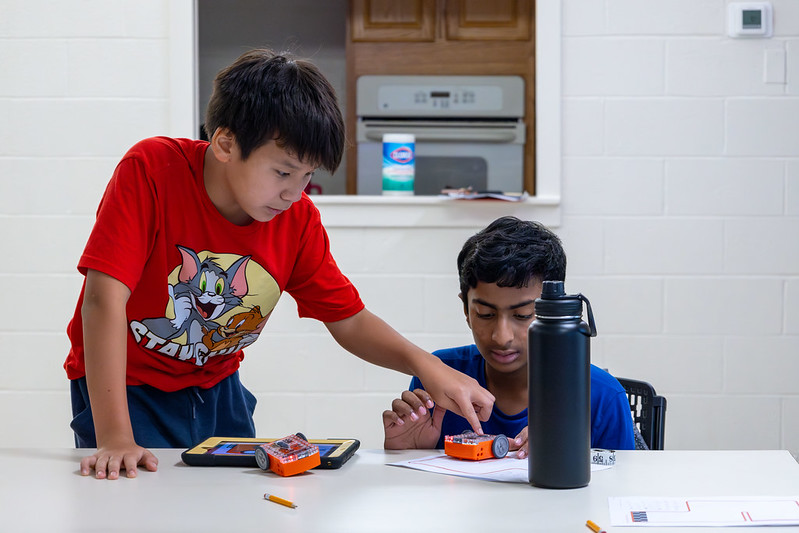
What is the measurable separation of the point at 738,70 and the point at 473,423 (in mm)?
1839

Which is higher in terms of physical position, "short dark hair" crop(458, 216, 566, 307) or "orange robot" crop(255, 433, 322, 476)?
"short dark hair" crop(458, 216, 566, 307)

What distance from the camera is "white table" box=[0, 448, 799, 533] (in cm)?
81

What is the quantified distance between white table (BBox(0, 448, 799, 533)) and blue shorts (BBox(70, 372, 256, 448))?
0.27 metres

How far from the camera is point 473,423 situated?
114 cm

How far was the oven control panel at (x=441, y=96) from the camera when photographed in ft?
10.9

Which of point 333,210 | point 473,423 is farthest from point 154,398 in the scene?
point 333,210

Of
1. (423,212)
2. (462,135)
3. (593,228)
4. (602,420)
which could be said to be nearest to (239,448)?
(602,420)

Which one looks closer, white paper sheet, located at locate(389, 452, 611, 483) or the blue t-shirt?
white paper sheet, located at locate(389, 452, 611, 483)

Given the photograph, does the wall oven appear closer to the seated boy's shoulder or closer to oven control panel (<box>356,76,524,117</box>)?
oven control panel (<box>356,76,524,117</box>)

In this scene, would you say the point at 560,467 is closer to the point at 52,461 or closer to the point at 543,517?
the point at 543,517

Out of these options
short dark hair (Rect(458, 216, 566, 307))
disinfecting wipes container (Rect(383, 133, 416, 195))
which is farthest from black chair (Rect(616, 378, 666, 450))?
disinfecting wipes container (Rect(383, 133, 416, 195))

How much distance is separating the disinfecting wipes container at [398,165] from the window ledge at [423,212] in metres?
0.05

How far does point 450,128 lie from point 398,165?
0.81 metres

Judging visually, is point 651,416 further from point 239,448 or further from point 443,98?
point 443,98
